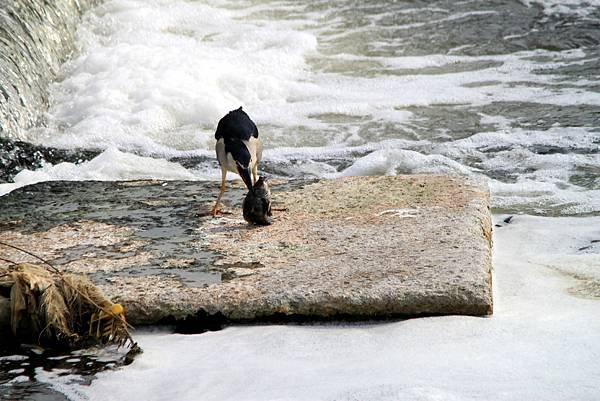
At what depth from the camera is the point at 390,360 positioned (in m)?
2.99

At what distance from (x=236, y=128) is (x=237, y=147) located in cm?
17

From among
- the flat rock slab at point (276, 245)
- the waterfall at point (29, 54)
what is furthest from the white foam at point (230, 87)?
the flat rock slab at point (276, 245)

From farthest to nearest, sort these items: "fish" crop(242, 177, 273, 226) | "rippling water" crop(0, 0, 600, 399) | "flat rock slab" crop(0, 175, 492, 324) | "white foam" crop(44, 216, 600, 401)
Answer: "rippling water" crop(0, 0, 600, 399), "fish" crop(242, 177, 273, 226), "flat rock slab" crop(0, 175, 492, 324), "white foam" crop(44, 216, 600, 401)

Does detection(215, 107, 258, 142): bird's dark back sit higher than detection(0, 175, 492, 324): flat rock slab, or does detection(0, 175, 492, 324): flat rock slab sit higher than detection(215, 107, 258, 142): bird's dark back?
detection(215, 107, 258, 142): bird's dark back

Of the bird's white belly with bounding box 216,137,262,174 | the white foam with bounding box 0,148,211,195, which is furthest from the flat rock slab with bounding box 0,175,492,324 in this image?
the white foam with bounding box 0,148,211,195

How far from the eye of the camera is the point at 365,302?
3.42 m

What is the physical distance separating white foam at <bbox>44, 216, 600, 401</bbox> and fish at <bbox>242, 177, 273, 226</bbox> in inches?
44.9

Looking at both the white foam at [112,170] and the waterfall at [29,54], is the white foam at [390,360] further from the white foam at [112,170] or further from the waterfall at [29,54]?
the waterfall at [29,54]

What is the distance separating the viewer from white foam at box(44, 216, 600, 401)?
2740 millimetres

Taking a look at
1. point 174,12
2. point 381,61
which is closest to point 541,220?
point 381,61

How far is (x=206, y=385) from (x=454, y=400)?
0.80 meters

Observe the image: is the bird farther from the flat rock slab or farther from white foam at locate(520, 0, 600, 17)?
white foam at locate(520, 0, 600, 17)

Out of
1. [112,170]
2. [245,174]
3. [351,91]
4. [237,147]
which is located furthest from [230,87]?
[245,174]

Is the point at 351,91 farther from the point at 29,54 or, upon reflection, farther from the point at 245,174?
the point at 245,174
